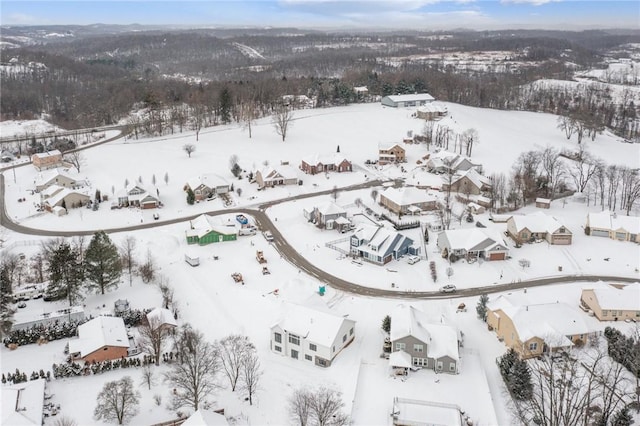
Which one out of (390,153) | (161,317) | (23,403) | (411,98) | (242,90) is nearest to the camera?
(23,403)

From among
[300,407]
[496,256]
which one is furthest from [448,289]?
[300,407]

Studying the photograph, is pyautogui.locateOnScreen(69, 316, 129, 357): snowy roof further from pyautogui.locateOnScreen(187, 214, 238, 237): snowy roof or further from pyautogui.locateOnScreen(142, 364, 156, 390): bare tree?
pyautogui.locateOnScreen(187, 214, 238, 237): snowy roof

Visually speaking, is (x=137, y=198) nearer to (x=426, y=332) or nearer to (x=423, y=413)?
(x=426, y=332)

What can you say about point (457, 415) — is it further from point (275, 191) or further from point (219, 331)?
point (275, 191)

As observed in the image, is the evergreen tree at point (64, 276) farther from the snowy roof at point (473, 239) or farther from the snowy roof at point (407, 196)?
the snowy roof at point (407, 196)

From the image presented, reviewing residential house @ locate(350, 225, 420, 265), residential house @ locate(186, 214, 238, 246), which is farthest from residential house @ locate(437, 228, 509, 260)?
residential house @ locate(186, 214, 238, 246)
